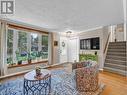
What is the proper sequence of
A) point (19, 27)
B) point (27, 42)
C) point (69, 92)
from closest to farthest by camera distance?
point (69, 92), point (19, 27), point (27, 42)

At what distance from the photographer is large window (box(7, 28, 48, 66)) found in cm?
483

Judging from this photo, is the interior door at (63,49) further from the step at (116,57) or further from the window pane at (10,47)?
the window pane at (10,47)

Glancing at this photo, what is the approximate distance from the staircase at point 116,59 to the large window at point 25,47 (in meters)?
3.85

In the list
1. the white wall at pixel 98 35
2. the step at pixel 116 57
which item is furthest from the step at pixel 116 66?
the step at pixel 116 57

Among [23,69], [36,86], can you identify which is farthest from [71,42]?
[36,86]

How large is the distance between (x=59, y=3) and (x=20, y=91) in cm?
268

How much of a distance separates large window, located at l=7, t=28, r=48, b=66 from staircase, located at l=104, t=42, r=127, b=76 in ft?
12.6

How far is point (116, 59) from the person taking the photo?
5.37m

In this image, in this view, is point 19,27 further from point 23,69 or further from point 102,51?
point 102,51

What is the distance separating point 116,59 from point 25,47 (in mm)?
4973

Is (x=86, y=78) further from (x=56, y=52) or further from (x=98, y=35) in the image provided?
(x=56, y=52)

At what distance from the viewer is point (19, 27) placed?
15.7 feet

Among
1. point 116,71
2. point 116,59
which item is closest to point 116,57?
point 116,59

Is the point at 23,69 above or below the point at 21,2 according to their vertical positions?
below
